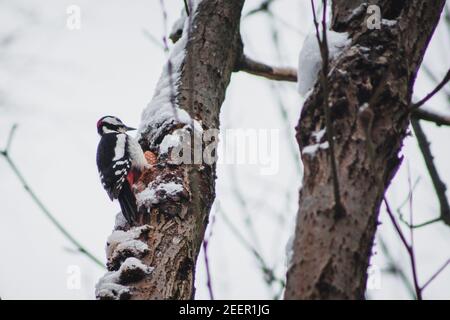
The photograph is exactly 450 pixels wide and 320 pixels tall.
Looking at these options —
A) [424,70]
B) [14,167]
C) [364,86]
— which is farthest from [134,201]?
[424,70]

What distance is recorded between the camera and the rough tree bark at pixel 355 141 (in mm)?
1419

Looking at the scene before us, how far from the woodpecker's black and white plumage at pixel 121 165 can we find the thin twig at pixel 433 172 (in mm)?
1321

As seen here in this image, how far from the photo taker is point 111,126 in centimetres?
497

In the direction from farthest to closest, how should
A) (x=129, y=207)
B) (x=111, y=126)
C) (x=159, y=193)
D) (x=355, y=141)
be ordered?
(x=111, y=126), (x=129, y=207), (x=159, y=193), (x=355, y=141)

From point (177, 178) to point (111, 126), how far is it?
Answer: 2.54 meters

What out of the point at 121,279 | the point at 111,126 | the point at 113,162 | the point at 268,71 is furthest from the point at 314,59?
the point at 111,126

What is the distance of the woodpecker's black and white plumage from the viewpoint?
8.93ft

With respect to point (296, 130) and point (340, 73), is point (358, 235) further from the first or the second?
point (340, 73)

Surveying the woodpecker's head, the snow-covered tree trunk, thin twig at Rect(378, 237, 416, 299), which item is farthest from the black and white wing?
thin twig at Rect(378, 237, 416, 299)

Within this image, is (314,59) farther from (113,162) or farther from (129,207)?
(113,162)

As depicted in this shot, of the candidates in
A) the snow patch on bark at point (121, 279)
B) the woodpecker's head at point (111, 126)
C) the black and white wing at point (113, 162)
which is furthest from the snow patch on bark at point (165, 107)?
the woodpecker's head at point (111, 126)

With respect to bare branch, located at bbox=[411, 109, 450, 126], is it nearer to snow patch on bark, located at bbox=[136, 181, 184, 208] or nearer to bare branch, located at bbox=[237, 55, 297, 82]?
bare branch, located at bbox=[237, 55, 297, 82]
